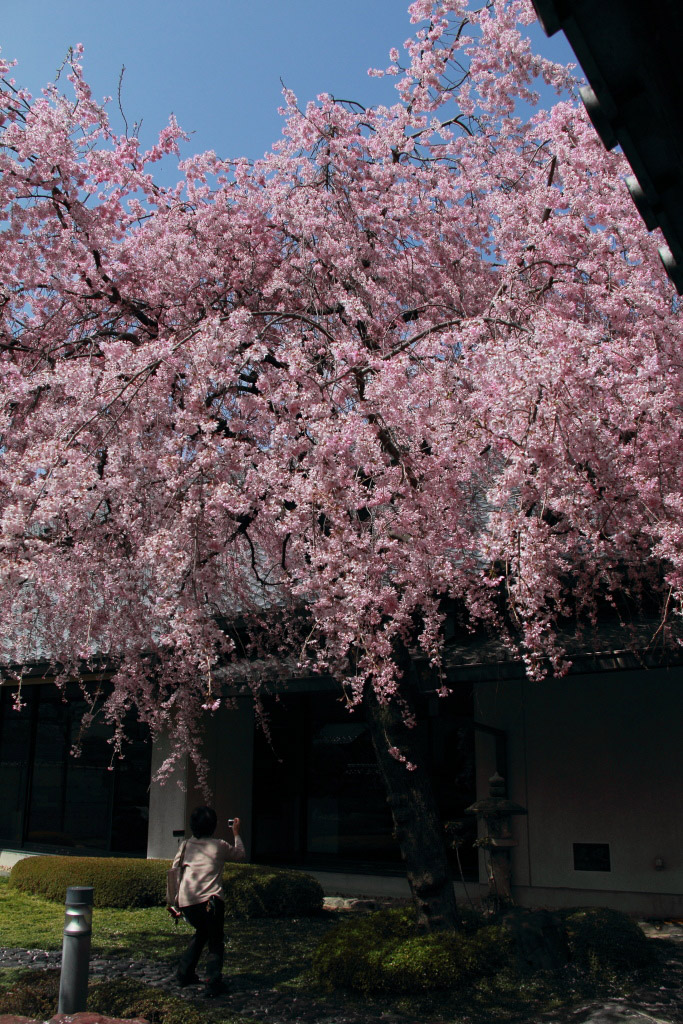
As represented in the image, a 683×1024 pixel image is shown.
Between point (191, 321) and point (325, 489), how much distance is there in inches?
123

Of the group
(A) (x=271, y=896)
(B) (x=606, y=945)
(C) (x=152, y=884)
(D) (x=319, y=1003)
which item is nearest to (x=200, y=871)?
(D) (x=319, y=1003)

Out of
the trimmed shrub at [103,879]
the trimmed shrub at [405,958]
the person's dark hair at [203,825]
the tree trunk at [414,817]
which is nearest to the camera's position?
the trimmed shrub at [405,958]

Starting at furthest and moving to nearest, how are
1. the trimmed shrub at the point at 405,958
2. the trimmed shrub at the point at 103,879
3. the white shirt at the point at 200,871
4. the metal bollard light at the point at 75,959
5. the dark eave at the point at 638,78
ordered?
the trimmed shrub at the point at 103,879 < the white shirt at the point at 200,871 < the trimmed shrub at the point at 405,958 < the metal bollard light at the point at 75,959 < the dark eave at the point at 638,78

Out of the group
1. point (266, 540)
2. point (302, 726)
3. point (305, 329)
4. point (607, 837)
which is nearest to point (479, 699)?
point (607, 837)

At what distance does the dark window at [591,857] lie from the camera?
9070 mm

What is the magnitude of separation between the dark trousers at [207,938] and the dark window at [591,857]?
4693 mm

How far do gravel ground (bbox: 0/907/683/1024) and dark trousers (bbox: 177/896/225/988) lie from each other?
0.13m

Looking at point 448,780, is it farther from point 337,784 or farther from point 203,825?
point 203,825

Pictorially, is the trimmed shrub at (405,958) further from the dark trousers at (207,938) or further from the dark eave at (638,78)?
the dark eave at (638,78)

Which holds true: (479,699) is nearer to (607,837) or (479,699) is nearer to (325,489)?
(607,837)

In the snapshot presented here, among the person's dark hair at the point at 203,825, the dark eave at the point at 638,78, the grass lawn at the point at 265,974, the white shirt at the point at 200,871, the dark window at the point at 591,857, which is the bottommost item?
the grass lawn at the point at 265,974

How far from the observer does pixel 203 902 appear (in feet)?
19.8

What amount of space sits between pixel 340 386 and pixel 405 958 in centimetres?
432

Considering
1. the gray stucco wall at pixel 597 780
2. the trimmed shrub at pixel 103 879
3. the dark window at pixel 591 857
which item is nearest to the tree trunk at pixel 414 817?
the gray stucco wall at pixel 597 780
